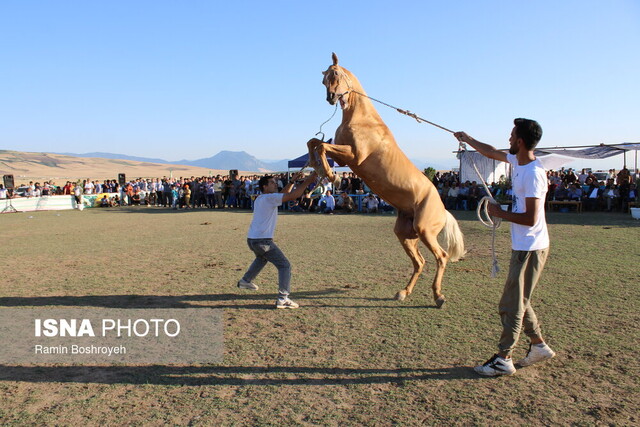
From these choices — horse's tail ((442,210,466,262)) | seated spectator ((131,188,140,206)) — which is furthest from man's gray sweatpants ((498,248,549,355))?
seated spectator ((131,188,140,206))

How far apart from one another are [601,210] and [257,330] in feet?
62.3

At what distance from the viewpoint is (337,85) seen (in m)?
5.40

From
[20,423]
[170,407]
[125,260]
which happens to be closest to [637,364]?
[170,407]

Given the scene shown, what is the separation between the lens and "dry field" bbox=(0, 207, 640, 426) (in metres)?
3.33

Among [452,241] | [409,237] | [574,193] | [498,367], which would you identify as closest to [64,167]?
[574,193]

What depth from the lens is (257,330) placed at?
5059mm

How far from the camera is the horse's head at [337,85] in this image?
539cm

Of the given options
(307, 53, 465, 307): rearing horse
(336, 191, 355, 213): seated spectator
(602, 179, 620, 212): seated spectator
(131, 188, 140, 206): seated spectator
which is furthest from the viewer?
(131, 188, 140, 206): seated spectator

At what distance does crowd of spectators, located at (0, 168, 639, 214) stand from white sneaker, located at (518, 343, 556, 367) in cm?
878

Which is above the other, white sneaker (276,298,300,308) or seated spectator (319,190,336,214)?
seated spectator (319,190,336,214)

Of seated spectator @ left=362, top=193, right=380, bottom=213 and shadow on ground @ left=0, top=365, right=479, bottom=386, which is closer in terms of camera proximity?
shadow on ground @ left=0, top=365, right=479, bottom=386

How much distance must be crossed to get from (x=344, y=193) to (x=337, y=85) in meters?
16.7

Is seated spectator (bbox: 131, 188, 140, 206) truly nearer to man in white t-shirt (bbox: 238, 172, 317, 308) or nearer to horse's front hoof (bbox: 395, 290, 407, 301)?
man in white t-shirt (bbox: 238, 172, 317, 308)

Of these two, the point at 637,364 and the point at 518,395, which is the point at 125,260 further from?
the point at 637,364
